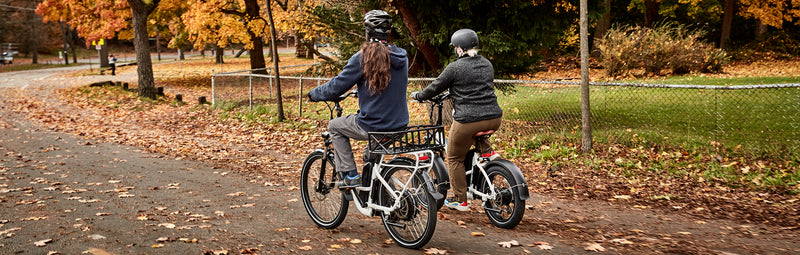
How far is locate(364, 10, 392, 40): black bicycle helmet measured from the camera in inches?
179

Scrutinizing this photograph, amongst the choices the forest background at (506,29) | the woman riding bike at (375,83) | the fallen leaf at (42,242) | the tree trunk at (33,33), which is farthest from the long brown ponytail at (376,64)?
the tree trunk at (33,33)

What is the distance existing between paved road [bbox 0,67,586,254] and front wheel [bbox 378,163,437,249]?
141 millimetres

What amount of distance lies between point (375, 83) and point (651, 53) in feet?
58.9

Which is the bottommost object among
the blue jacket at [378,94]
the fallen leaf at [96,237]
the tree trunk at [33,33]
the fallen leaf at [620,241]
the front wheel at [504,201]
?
the fallen leaf at [620,241]

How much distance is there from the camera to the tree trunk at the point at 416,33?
35.0 ft

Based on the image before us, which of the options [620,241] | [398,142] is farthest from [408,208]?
[620,241]

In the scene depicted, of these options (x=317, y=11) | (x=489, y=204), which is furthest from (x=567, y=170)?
(x=317, y=11)

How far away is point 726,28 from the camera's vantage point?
29812mm

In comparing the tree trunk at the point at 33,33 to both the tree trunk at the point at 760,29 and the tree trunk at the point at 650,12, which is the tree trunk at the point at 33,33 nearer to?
the tree trunk at the point at 650,12

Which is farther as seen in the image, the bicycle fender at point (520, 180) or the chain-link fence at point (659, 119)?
the chain-link fence at point (659, 119)

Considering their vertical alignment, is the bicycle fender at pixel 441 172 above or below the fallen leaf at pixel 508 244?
above

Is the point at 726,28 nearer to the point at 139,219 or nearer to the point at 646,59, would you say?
the point at 646,59

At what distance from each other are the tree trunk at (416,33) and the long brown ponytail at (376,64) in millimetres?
6253

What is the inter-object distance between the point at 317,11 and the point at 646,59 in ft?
41.0
